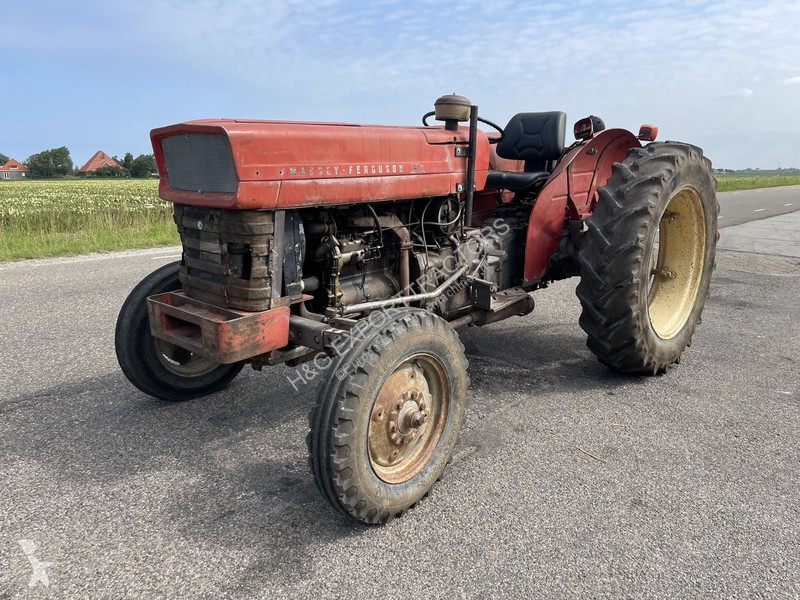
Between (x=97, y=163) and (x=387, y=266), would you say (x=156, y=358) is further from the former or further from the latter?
(x=97, y=163)

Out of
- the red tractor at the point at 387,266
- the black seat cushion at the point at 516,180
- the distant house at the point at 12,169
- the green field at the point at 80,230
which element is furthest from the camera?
the distant house at the point at 12,169

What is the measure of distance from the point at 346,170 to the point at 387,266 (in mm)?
725

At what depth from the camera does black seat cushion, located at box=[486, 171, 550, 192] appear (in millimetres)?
4254

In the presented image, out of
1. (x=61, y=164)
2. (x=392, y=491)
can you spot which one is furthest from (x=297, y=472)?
(x=61, y=164)

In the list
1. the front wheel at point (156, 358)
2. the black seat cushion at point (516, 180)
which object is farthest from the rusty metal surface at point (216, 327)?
the black seat cushion at point (516, 180)

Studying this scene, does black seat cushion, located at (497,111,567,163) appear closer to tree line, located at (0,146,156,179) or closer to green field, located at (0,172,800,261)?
green field, located at (0,172,800,261)

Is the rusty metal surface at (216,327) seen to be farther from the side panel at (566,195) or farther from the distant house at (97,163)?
the distant house at (97,163)

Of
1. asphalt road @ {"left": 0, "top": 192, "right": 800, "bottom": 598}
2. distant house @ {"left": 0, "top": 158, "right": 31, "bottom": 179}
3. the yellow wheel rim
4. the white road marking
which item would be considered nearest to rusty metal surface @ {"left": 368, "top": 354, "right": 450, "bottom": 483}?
asphalt road @ {"left": 0, "top": 192, "right": 800, "bottom": 598}

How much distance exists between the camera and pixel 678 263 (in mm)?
4441

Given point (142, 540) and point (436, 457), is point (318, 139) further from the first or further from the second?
point (142, 540)

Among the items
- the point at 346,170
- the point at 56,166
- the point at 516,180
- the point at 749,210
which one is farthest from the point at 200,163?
the point at 56,166

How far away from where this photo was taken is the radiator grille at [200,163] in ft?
8.02

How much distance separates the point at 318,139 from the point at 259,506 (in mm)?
1595

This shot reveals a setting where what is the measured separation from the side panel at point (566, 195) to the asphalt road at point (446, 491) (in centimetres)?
81
